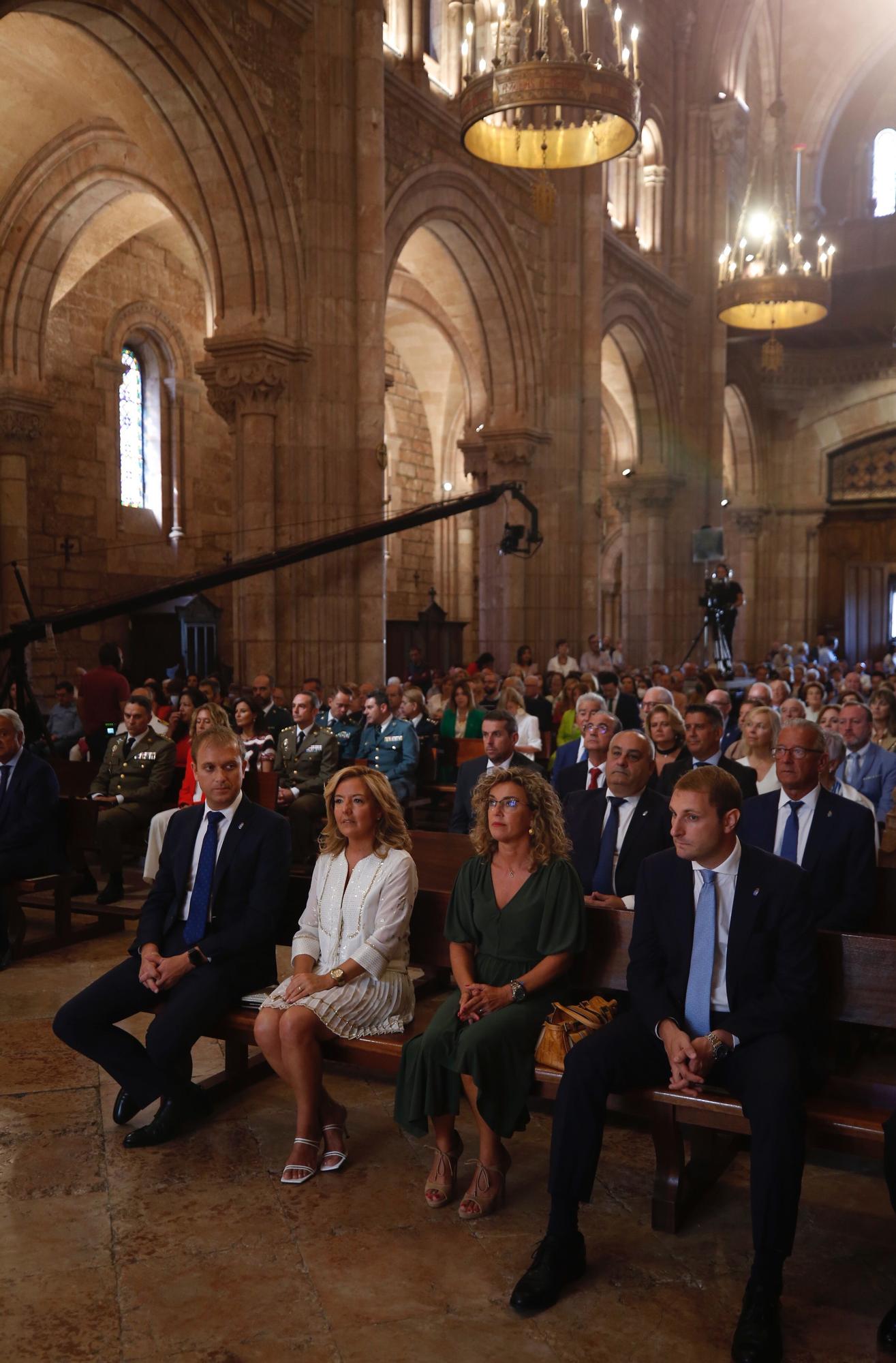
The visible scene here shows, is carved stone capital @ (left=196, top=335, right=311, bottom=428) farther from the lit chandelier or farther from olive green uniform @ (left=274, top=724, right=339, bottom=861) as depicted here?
olive green uniform @ (left=274, top=724, right=339, bottom=861)

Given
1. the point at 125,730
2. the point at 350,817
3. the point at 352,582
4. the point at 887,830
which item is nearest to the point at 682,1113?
the point at 350,817

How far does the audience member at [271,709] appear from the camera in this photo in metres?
8.99

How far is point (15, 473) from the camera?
14.5m

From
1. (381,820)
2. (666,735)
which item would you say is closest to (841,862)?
(666,735)

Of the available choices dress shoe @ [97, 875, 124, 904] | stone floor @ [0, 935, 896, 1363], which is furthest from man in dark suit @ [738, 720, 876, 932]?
dress shoe @ [97, 875, 124, 904]

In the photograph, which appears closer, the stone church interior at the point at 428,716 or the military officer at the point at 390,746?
the stone church interior at the point at 428,716

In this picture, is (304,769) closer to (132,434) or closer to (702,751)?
(702,751)

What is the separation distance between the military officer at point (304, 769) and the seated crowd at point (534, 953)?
238cm

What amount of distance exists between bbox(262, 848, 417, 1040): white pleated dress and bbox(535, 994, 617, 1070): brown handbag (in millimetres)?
550

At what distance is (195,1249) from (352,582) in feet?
29.7

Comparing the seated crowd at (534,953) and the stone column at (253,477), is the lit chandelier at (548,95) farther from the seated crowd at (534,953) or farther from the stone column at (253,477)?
the seated crowd at (534,953)

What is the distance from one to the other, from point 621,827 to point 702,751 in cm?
125

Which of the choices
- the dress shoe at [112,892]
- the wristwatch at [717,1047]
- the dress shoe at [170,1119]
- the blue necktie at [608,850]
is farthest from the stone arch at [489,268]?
the wristwatch at [717,1047]

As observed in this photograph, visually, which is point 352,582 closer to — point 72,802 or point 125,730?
point 125,730
